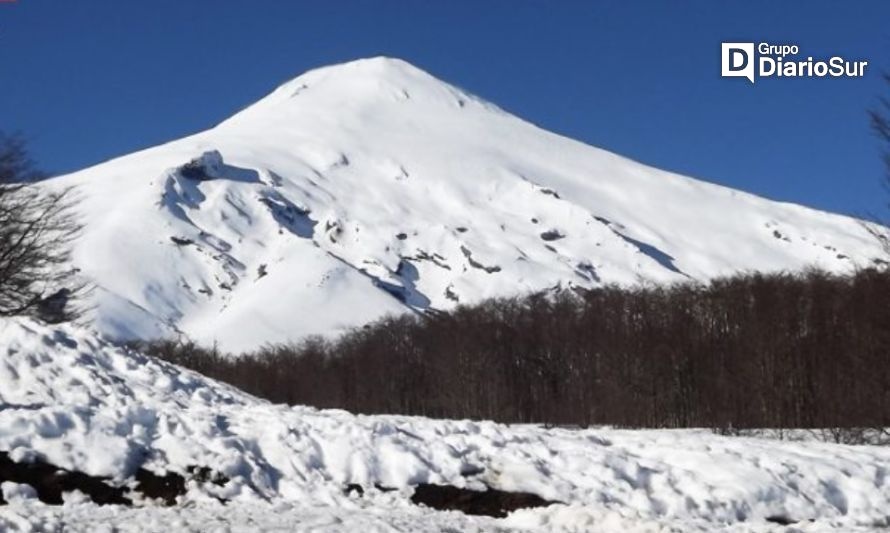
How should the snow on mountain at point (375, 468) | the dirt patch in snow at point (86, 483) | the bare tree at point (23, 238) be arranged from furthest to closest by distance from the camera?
the bare tree at point (23, 238) → the dirt patch in snow at point (86, 483) → the snow on mountain at point (375, 468)

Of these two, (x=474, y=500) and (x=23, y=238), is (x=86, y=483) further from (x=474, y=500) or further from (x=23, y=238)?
(x=23, y=238)

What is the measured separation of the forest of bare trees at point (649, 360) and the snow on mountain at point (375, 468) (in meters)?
19.7

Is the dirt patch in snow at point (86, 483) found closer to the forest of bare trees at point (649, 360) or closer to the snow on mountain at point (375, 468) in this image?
the snow on mountain at point (375, 468)

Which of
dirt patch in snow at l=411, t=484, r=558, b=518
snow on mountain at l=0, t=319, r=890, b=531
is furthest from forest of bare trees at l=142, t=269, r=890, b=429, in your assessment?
dirt patch in snow at l=411, t=484, r=558, b=518

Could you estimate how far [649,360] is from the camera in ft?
186

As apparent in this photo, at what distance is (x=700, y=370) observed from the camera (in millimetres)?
54969

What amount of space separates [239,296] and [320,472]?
563 ft

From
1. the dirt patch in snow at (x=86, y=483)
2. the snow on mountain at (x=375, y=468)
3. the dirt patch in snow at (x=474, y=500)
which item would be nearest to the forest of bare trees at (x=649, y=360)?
the snow on mountain at (x=375, y=468)

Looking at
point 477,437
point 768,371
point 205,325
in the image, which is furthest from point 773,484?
point 205,325

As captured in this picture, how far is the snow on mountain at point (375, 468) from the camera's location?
11992mm

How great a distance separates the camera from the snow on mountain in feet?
39.3

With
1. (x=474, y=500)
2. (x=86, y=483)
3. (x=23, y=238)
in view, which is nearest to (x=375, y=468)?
(x=474, y=500)

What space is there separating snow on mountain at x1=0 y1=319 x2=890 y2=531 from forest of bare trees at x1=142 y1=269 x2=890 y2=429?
19673mm

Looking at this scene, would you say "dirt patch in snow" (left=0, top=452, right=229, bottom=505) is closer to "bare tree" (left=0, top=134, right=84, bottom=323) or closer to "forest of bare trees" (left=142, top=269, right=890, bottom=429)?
"bare tree" (left=0, top=134, right=84, bottom=323)
